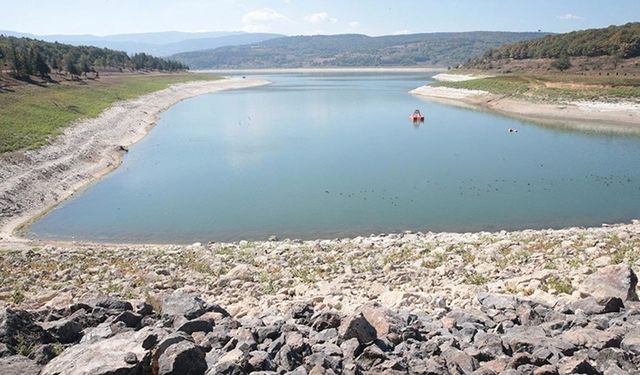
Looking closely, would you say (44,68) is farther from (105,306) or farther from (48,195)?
(105,306)

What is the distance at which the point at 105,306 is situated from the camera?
29.2 feet

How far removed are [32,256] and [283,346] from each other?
12310mm

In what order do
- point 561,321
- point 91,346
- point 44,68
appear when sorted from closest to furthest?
1. point 91,346
2. point 561,321
3. point 44,68

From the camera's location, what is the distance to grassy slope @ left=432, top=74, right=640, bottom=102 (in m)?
62.7

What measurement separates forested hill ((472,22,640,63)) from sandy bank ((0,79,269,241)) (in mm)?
96233

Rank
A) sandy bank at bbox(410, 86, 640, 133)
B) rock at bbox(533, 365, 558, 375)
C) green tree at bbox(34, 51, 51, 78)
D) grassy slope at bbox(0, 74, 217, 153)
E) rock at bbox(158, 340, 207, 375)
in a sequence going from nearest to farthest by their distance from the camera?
1. rock at bbox(533, 365, 558, 375)
2. rock at bbox(158, 340, 207, 375)
3. grassy slope at bbox(0, 74, 217, 153)
4. sandy bank at bbox(410, 86, 640, 133)
5. green tree at bbox(34, 51, 51, 78)

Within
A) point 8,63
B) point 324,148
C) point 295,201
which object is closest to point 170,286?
point 295,201

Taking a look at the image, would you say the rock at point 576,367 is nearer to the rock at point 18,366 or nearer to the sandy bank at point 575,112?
the rock at point 18,366

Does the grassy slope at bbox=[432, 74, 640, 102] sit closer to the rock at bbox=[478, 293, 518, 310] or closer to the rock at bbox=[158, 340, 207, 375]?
the rock at bbox=[478, 293, 518, 310]

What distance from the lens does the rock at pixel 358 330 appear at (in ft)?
24.0

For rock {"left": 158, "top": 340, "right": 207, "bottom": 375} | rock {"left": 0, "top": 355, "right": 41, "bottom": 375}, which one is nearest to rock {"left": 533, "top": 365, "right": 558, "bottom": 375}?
rock {"left": 158, "top": 340, "right": 207, "bottom": 375}

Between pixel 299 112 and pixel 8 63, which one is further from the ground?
pixel 8 63

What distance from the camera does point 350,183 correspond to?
30.2 meters

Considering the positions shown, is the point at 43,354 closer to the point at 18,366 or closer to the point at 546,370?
the point at 18,366
